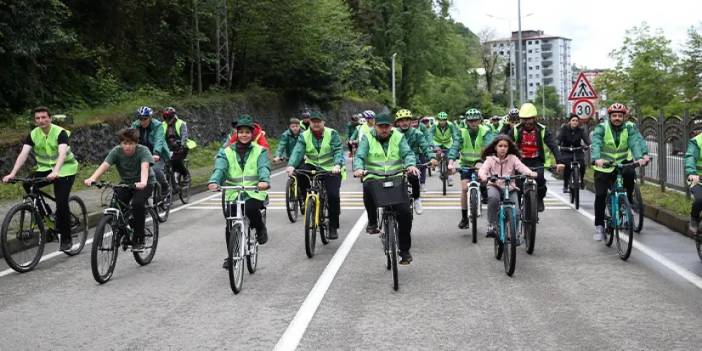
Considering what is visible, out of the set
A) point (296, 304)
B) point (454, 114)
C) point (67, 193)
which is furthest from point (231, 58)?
point (454, 114)

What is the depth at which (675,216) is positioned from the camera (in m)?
10.8

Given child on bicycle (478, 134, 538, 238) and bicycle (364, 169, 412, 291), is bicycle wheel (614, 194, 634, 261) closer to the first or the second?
child on bicycle (478, 134, 538, 238)

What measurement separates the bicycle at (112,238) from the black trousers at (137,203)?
53 mm

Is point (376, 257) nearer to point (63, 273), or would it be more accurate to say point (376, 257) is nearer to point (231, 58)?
point (63, 273)

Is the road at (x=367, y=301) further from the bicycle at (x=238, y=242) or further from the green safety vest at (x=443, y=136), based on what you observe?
the green safety vest at (x=443, y=136)

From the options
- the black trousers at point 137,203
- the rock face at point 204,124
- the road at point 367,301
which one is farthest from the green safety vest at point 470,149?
the rock face at point 204,124

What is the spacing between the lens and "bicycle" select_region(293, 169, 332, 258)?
8656mm

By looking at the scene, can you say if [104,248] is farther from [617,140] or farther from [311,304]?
[617,140]

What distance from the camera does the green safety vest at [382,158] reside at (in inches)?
301

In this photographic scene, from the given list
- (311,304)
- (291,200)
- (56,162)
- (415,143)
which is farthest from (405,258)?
(291,200)

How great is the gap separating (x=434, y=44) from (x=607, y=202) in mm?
55263

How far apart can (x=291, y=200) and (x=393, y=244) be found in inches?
220

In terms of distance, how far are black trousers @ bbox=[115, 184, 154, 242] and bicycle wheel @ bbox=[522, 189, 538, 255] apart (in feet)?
14.4

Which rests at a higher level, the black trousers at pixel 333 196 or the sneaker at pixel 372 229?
the black trousers at pixel 333 196
